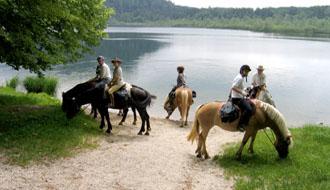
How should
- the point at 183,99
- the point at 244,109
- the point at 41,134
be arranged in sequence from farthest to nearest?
1. the point at 183,99
2. the point at 41,134
3. the point at 244,109

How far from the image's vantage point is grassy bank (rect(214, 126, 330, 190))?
21.9 feet

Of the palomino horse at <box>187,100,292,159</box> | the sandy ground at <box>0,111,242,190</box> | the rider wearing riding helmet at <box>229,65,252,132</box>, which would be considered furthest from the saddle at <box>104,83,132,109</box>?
the rider wearing riding helmet at <box>229,65,252,132</box>

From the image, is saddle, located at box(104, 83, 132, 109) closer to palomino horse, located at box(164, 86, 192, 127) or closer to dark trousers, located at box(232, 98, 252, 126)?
palomino horse, located at box(164, 86, 192, 127)

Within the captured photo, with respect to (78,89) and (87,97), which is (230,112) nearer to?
(87,97)

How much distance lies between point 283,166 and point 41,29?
32.2 ft

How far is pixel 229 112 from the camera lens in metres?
8.31

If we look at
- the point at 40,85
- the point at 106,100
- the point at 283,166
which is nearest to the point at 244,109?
the point at 283,166

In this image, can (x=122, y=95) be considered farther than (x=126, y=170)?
Yes

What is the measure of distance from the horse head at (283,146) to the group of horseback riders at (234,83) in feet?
3.55

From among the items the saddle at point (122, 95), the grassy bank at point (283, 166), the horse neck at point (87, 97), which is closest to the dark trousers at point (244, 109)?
the grassy bank at point (283, 166)

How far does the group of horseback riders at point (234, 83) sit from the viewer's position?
8078mm

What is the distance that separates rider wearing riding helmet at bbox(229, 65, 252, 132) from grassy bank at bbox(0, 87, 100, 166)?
4.87 metres

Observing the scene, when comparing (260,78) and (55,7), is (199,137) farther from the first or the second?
(55,7)

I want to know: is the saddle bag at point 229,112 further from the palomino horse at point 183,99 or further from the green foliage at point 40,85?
the green foliage at point 40,85
